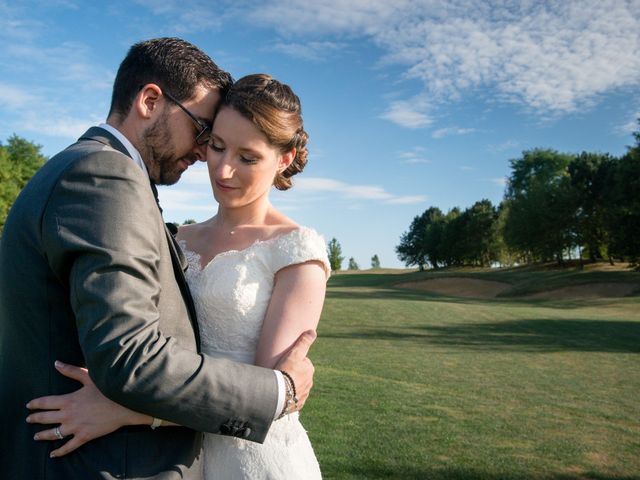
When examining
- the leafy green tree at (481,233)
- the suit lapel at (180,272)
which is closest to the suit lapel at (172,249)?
the suit lapel at (180,272)

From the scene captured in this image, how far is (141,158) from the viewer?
7.66 ft

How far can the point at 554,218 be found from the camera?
55.7 meters

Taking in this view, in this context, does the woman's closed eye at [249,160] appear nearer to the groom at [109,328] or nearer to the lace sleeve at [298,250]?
the lace sleeve at [298,250]

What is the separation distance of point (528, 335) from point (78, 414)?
2210 centimetres

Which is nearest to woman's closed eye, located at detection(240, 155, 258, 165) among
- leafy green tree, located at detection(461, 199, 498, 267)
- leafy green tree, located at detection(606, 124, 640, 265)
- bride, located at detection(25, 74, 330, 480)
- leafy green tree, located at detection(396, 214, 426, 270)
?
bride, located at detection(25, 74, 330, 480)

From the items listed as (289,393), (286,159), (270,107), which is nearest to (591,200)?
(286,159)

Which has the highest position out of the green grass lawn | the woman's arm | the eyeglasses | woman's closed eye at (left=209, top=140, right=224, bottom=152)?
the eyeglasses

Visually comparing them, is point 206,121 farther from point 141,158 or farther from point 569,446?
point 569,446

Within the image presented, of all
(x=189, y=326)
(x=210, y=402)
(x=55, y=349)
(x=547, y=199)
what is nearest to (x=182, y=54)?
(x=189, y=326)

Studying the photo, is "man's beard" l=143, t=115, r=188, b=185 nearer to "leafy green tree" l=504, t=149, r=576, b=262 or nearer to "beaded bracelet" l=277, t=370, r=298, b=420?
"beaded bracelet" l=277, t=370, r=298, b=420

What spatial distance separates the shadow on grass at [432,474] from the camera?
6.47 metres

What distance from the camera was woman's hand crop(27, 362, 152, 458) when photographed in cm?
190

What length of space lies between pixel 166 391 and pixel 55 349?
457 mm

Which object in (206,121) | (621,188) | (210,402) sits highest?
(621,188)
